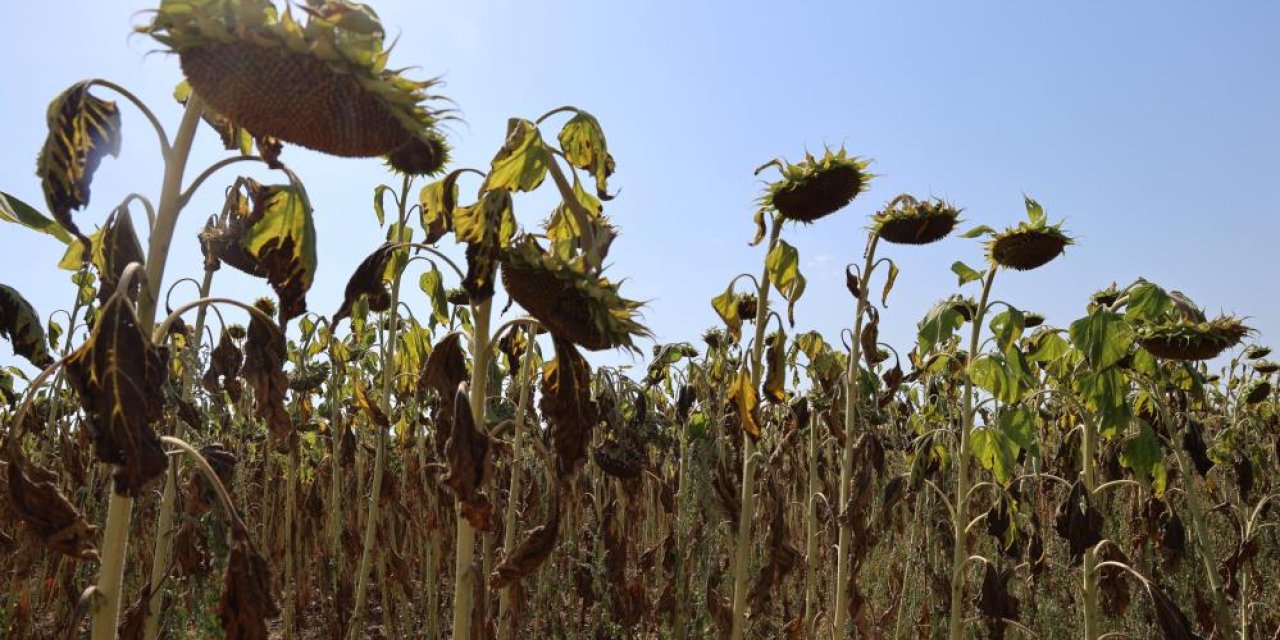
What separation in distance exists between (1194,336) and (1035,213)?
2.12ft

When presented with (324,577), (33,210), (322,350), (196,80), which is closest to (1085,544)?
(196,80)

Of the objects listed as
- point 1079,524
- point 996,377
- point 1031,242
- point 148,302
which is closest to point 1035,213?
point 1031,242

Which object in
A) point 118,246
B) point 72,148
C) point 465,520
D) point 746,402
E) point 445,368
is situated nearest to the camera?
point 72,148

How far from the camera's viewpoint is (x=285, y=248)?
169cm

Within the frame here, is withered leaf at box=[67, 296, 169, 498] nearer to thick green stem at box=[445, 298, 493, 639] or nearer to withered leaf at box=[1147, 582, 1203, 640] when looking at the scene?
thick green stem at box=[445, 298, 493, 639]

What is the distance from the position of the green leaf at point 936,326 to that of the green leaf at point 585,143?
190cm

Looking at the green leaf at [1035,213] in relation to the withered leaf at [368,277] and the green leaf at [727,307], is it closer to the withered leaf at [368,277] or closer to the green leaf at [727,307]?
the green leaf at [727,307]

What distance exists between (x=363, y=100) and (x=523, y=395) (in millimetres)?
1398

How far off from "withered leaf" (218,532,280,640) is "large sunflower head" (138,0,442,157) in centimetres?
78

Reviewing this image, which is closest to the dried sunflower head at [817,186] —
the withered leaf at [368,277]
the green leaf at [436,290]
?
the green leaf at [436,290]

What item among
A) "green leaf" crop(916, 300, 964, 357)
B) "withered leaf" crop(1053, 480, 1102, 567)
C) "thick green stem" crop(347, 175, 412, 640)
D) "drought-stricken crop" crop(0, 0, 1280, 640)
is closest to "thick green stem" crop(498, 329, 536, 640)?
"drought-stricken crop" crop(0, 0, 1280, 640)

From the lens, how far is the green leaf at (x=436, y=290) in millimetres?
3016

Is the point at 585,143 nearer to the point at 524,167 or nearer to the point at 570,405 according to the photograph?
the point at 524,167

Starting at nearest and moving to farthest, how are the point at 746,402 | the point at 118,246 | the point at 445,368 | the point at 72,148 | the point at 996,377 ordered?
the point at 72,148, the point at 118,246, the point at 445,368, the point at 746,402, the point at 996,377
